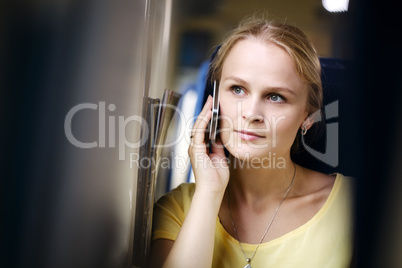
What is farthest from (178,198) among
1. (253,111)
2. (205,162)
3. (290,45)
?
(290,45)

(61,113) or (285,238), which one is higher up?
(61,113)

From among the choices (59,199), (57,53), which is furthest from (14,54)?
(59,199)

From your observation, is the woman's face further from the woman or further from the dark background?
the dark background

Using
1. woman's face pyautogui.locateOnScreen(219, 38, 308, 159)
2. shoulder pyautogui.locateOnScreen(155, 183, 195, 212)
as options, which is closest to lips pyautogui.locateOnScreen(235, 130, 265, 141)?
woman's face pyautogui.locateOnScreen(219, 38, 308, 159)

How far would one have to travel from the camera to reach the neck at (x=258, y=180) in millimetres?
662

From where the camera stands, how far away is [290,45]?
0.57 metres

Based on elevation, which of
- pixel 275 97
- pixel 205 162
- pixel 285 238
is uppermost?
pixel 275 97

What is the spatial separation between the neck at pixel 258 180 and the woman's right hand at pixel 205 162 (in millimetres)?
41

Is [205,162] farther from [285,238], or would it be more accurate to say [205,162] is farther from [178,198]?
[285,238]

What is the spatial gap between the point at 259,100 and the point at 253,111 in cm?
2

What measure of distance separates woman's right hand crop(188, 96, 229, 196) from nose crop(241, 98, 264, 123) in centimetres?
6

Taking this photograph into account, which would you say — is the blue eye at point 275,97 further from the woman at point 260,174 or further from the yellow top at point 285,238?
the yellow top at point 285,238

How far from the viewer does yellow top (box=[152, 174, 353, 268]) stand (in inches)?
23.2

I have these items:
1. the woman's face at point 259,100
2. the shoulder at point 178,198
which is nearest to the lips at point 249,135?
the woman's face at point 259,100
